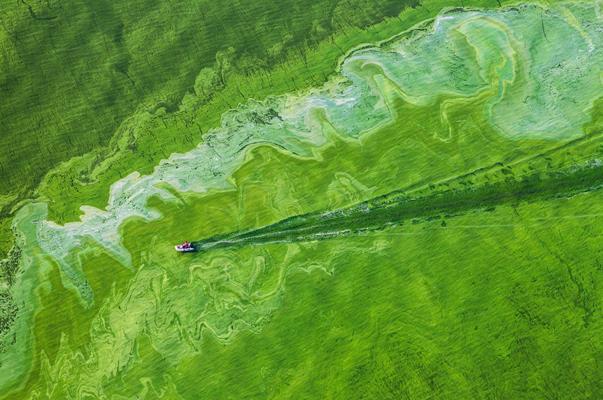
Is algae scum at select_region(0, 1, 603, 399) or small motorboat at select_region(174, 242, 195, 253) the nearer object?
algae scum at select_region(0, 1, 603, 399)

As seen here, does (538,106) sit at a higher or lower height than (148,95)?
lower

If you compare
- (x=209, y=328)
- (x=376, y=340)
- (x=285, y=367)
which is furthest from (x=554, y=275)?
(x=209, y=328)

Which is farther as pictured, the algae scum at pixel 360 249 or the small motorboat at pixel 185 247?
the small motorboat at pixel 185 247

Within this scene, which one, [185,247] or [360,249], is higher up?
[185,247]

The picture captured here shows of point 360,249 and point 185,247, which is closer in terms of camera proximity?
point 185,247

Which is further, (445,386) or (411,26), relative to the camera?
(411,26)

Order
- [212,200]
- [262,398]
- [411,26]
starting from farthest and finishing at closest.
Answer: [411,26], [212,200], [262,398]

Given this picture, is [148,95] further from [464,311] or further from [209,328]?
[464,311]

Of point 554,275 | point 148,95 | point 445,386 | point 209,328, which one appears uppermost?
point 148,95
